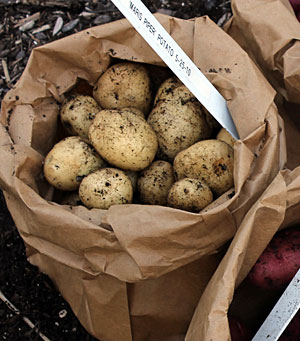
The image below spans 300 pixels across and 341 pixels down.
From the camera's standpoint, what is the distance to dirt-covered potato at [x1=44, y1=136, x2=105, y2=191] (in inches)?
46.0

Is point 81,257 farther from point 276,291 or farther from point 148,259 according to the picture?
point 276,291

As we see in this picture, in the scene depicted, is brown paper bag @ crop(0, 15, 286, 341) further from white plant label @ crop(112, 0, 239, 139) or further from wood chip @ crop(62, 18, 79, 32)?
wood chip @ crop(62, 18, 79, 32)

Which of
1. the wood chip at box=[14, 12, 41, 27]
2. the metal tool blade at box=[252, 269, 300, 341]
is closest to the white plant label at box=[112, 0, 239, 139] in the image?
the metal tool blade at box=[252, 269, 300, 341]

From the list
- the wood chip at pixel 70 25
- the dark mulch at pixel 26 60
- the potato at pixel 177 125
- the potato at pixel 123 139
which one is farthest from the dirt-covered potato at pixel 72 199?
the wood chip at pixel 70 25

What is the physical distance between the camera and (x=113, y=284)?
3.65ft

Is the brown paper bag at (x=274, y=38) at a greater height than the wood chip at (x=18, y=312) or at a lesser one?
greater

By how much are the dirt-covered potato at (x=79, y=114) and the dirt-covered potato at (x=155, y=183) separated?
7.9 inches

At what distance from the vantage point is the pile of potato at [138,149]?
1.10m

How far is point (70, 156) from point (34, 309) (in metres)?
0.54

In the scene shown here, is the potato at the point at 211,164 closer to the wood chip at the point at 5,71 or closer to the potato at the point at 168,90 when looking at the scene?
the potato at the point at 168,90

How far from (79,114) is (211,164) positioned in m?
0.37

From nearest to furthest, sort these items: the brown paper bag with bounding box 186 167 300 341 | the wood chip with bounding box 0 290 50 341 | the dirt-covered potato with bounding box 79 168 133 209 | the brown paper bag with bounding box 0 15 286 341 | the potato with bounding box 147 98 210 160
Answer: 1. the brown paper bag with bounding box 186 167 300 341
2. the brown paper bag with bounding box 0 15 286 341
3. the dirt-covered potato with bounding box 79 168 133 209
4. the potato with bounding box 147 98 210 160
5. the wood chip with bounding box 0 290 50 341

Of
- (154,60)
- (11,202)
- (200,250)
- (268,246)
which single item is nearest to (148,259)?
(200,250)

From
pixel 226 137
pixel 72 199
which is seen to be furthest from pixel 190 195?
pixel 72 199
